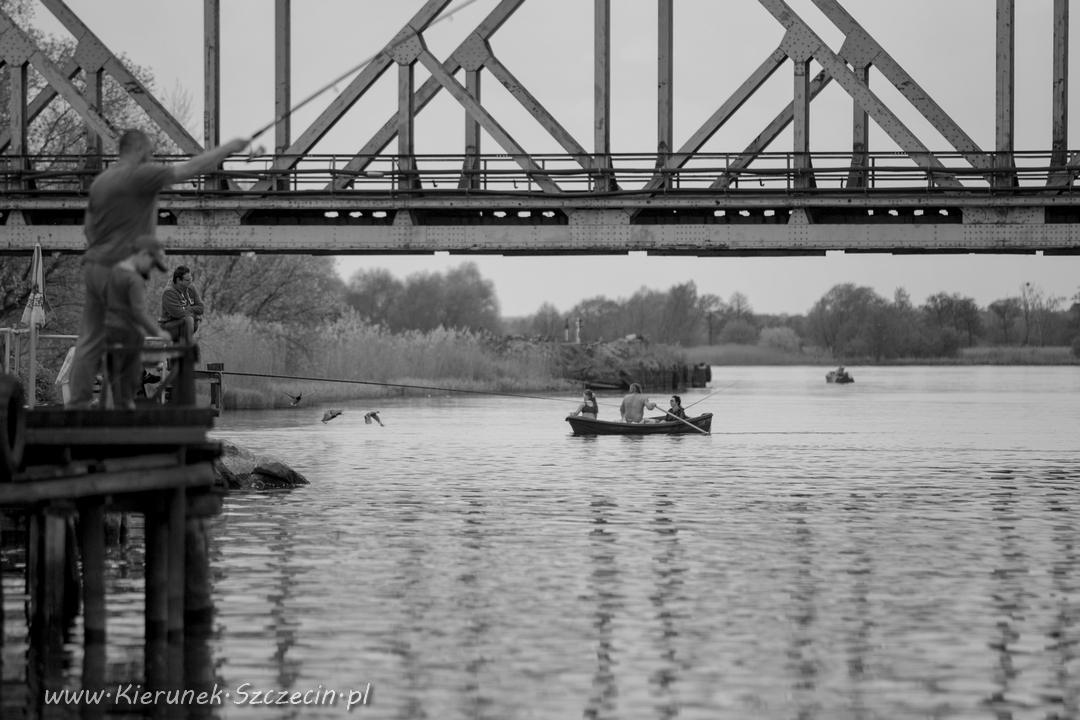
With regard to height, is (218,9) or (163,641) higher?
(218,9)

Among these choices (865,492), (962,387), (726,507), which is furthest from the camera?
(962,387)

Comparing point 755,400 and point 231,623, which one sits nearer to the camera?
point 231,623

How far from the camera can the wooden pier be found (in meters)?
11.1

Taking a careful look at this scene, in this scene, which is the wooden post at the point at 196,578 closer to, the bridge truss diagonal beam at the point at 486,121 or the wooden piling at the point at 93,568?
the wooden piling at the point at 93,568

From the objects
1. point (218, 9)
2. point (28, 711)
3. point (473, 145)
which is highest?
point (218, 9)

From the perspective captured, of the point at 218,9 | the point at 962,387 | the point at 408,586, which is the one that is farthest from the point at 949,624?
the point at 962,387

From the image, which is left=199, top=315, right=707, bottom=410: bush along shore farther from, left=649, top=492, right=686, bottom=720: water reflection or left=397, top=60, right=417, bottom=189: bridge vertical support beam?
left=649, top=492, right=686, bottom=720: water reflection

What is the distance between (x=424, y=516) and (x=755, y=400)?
158 ft

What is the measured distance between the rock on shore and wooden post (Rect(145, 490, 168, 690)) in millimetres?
11898

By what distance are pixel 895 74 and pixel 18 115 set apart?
1798 cm

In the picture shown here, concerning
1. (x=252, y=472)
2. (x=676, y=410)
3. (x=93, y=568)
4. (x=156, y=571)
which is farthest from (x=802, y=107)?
(x=93, y=568)

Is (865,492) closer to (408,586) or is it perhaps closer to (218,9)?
(408,586)

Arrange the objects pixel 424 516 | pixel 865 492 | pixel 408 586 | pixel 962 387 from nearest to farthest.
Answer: pixel 408 586
pixel 424 516
pixel 865 492
pixel 962 387

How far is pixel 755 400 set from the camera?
68438 mm
